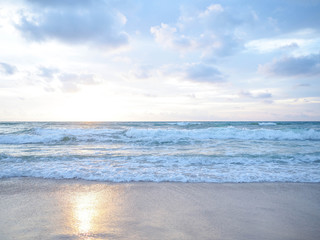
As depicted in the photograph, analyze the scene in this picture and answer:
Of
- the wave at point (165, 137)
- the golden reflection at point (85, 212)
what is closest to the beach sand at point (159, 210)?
the golden reflection at point (85, 212)

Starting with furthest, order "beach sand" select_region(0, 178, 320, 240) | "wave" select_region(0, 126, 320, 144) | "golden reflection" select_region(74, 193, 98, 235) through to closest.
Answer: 1. "wave" select_region(0, 126, 320, 144)
2. "golden reflection" select_region(74, 193, 98, 235)
3. "beach sand" select_region(0, 178, 320, 240)

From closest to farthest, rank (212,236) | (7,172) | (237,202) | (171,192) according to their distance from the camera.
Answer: (212,236) → (237,202) → (171,192) → (7,172)

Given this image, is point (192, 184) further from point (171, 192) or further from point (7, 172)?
point (7, 172)

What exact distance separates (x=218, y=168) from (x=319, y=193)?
9.06ft

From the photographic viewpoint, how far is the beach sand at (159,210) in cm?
268

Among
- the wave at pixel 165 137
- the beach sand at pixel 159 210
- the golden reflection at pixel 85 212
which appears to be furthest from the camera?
the wave at pixel 165 137

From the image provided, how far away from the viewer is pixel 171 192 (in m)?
4.26

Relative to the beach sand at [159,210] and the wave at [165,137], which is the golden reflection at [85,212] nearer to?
the beach sand at [159,210]

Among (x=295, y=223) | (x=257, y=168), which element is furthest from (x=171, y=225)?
(x=257, y=168)

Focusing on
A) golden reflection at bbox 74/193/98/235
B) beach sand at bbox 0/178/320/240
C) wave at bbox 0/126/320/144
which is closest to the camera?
beach sand at bbox 0/178/320/240

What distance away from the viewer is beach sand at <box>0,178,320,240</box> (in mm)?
2684

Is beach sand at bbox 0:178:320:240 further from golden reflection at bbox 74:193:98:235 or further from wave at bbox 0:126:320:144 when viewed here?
wave at bbox 0:126:320:144

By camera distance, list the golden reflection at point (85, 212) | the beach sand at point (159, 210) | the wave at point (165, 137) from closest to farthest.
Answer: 1. the beach sand at point (159, 210)
2. the golden reflection at point (85, 212)
3. the wave at point (165, 137)

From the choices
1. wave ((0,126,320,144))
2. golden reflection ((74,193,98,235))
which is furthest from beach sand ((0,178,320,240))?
wave ((0,126,320,144))
